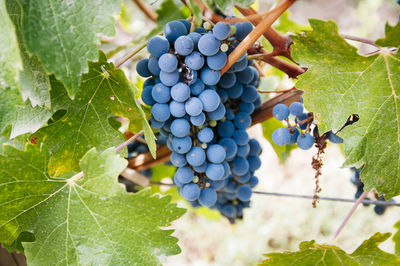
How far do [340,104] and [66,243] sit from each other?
51 cm

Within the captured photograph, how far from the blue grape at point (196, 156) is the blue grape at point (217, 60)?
0.17 metres

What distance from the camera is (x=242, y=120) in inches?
32.6

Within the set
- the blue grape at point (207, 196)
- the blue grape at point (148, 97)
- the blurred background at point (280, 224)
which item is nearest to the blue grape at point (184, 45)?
the blue grape at point (148, 97)

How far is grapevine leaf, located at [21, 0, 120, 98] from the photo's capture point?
0.51 metres

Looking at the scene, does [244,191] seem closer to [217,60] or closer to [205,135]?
[205,135]

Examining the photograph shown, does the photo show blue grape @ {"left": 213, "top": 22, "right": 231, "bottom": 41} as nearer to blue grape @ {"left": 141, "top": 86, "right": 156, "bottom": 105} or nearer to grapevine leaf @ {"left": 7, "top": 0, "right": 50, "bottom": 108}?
blue grape @ {"left": 141, "top": 86, "right": 156, "bottom": 105}

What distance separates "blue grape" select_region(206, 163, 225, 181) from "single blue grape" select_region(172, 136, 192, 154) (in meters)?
0.07

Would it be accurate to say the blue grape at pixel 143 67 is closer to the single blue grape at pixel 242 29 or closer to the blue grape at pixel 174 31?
the blue grape at pixel 174 31

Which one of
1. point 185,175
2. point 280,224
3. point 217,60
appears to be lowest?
point 280,224

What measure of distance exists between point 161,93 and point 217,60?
0.11 metres

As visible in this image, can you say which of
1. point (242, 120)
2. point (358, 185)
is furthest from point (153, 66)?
point (358, 185)

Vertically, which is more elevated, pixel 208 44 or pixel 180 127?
pixel 208 44

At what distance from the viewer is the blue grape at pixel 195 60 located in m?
0.64

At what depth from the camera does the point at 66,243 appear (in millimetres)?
629
